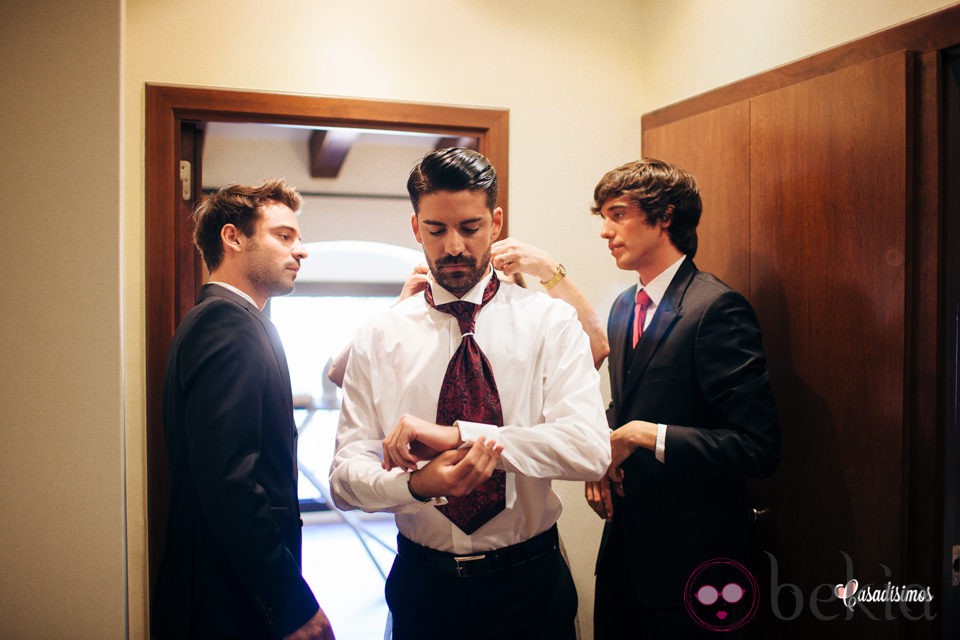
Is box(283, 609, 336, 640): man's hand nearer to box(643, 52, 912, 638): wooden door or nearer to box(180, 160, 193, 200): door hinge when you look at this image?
box(643, 52, 912, 638): wooden door

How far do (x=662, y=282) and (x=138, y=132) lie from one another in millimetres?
1724

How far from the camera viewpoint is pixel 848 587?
1928 mm

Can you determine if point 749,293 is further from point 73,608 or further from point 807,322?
point 73,608

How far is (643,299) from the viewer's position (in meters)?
2.14

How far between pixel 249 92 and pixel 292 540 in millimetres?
1476

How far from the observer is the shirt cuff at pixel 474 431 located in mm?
1352

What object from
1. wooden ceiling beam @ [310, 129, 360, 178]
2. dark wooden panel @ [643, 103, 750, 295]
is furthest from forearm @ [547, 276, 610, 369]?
wooden ceiling beam @ [310, 129, 360, 178]

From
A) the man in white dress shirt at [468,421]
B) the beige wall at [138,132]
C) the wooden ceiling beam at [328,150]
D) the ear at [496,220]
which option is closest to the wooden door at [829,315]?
the beige wall at [138,132]

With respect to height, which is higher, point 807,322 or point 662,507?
point 807,322

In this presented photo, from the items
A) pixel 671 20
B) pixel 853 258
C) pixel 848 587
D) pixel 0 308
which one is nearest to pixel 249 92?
pixel 0 308

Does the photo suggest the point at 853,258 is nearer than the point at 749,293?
Yes

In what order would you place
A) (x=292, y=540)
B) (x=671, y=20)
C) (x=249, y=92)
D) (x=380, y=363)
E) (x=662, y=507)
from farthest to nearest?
(x=671, y=20)
(x=249, y=92)
(x=662, y=507)
(x=292, y=540)
(x=380, y=363)

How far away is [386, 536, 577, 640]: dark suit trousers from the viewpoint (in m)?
1.51

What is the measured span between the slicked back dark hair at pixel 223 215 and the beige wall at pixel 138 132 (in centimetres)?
21
